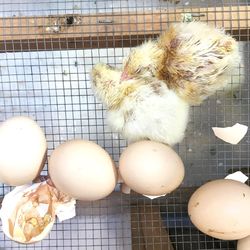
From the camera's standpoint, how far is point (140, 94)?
2.96ft

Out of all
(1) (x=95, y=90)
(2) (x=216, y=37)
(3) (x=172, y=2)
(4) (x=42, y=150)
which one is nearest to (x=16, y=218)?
(4) (x=42, y=150)

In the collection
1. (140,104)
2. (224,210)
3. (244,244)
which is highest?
(140,104)

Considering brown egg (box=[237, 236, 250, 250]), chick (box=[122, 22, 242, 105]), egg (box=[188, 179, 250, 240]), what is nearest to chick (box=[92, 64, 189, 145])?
chick (box=[122, 22, 242, 105])

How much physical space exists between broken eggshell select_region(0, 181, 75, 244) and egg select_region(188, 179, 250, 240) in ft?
0.98

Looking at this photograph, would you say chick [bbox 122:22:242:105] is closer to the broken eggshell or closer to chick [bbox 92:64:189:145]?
chick [bbox 92:64:189:145]

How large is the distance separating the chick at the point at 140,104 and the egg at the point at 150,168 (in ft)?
0.12

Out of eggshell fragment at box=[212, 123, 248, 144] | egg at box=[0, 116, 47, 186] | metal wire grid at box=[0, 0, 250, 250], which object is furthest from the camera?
metal wire grid at box=[0, 0, 250, 250]

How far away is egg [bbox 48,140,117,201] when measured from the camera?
856 mm

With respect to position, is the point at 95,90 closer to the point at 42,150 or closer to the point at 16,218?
the point at 42,150

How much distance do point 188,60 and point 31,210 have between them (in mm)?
463

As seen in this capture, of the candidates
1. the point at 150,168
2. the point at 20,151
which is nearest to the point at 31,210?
the point at 20,151

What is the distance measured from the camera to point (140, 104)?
0.90m

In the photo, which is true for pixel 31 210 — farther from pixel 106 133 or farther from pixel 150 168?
pixel 106 133

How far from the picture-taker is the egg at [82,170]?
86cm
